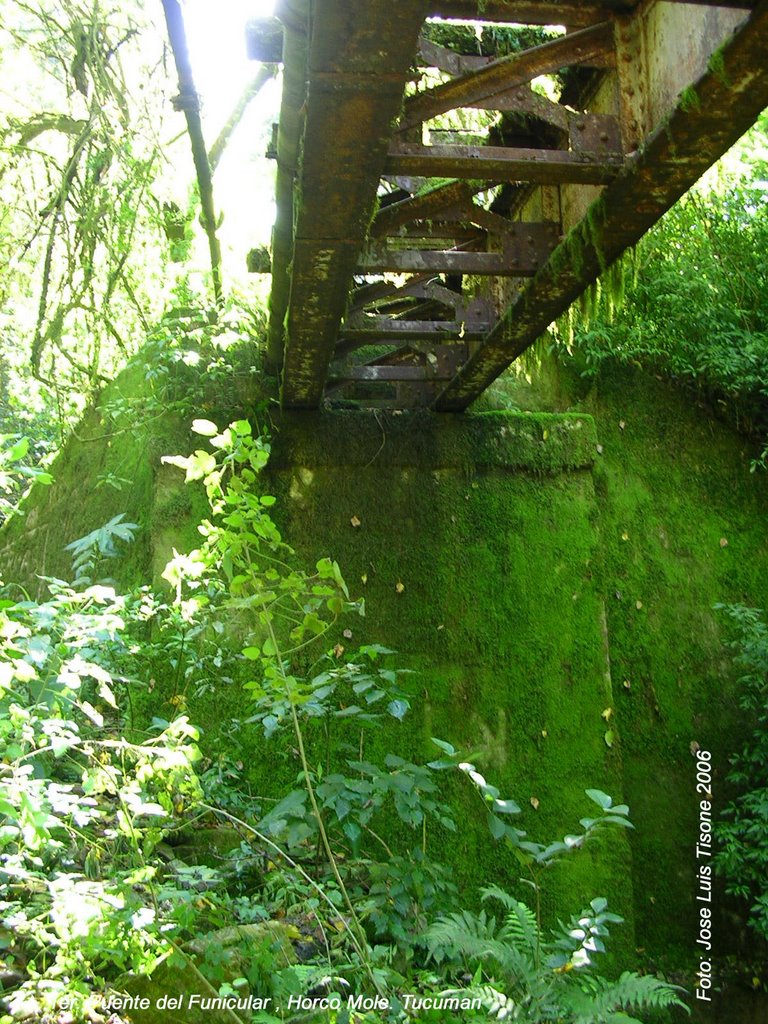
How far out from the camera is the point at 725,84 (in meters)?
2.24

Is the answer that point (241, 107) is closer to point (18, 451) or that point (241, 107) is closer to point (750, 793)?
point (18, 451)

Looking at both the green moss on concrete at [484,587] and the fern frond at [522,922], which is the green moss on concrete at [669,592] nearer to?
the green moss on concrete at [484,587]

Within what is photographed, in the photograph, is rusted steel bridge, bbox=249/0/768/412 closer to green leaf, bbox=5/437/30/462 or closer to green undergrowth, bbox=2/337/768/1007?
green leaf, bbox=5/437/30/462

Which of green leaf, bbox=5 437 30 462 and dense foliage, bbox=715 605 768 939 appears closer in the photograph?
green leaf, bbox=5 437 30 462

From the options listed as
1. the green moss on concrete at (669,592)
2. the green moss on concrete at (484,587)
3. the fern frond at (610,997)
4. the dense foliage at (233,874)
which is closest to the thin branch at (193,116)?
the green moss on concrete at (484,587)

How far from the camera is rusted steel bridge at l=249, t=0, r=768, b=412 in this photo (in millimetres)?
2139

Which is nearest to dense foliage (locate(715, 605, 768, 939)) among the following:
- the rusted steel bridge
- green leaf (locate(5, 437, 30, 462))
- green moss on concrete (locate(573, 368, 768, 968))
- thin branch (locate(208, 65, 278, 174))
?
green moss on concrete (locate(573, 368, 768, 968))

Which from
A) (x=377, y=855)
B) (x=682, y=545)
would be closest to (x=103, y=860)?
(x=377, y=855)

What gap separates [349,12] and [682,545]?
5.39m

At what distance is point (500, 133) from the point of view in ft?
11.6

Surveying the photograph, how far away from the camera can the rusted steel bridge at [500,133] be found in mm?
2139

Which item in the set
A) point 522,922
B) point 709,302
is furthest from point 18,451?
point 709,302

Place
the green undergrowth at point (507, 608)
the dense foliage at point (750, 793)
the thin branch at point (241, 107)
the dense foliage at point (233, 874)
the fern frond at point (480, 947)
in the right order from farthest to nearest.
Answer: the thin branch at point (241, 107)
the dense foliage at point (750, 793)
the green undergrowth at point (507, 608)
the fern frond at point (480, 947)
the dense foliage at point (233, 874)

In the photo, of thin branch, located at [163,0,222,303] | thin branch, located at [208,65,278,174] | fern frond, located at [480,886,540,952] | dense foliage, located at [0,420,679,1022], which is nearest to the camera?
dense foliage, located at [0,420,679,1022]
